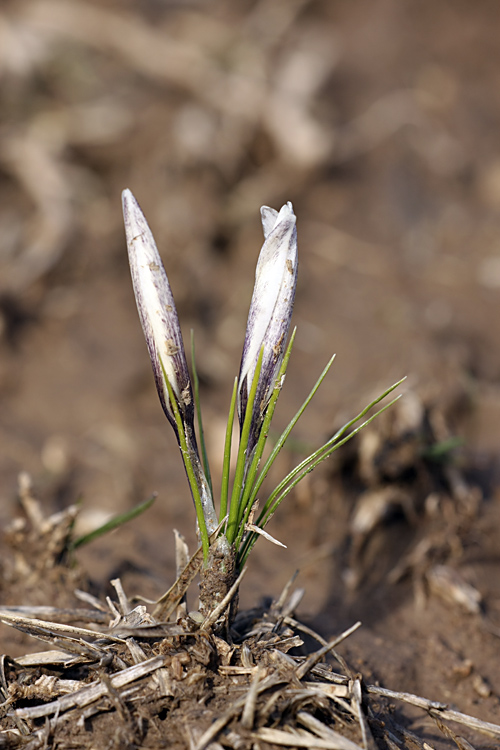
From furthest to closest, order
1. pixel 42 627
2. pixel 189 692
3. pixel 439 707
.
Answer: pixel 42 627 → pixel 439 707 → pixel 189 692

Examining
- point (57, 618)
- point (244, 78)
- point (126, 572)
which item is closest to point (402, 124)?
point (244, 78)

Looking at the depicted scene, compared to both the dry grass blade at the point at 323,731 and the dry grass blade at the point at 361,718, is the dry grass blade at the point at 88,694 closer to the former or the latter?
the dry grass blade at the point at 323,731

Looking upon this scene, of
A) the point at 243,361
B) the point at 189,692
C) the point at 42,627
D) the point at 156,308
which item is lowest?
the point at 42,627

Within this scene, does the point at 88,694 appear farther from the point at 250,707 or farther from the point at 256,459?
the point at 256,459

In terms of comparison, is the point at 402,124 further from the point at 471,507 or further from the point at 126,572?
the point at 126,572

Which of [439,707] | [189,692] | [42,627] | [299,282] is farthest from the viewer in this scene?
[299,282]

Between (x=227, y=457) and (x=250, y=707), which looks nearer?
(x=250, y=707)

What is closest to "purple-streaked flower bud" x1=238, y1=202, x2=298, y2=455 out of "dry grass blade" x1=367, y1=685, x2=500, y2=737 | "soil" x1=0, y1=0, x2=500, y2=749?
"dry grass blade" x1=367, y1=685, x2=500, y2=737

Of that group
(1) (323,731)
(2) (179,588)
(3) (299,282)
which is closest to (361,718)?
(1) (323,731)
